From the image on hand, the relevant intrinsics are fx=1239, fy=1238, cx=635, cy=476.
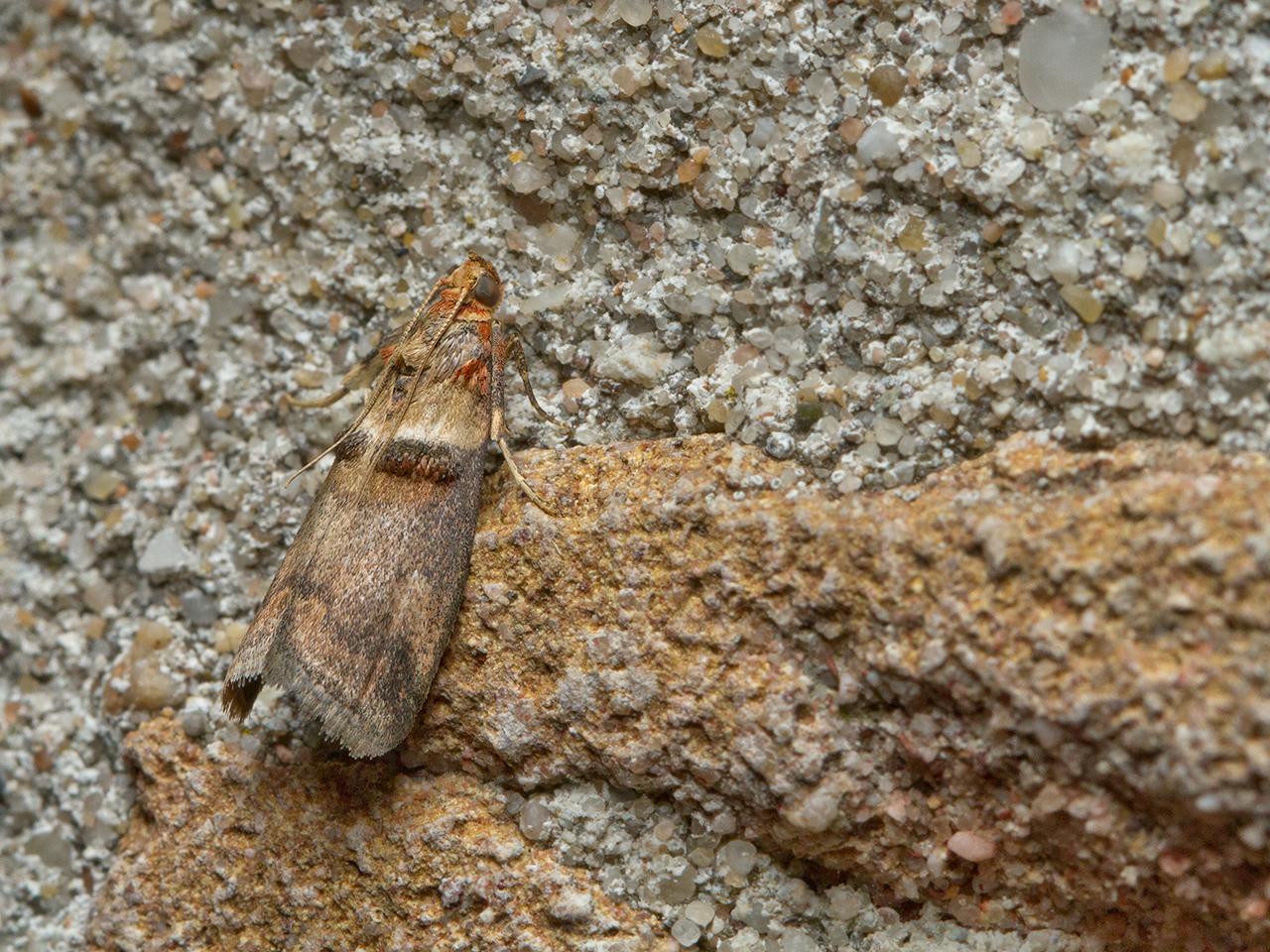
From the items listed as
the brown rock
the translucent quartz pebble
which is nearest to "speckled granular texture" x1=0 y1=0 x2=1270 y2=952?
the translucent quartz pebble

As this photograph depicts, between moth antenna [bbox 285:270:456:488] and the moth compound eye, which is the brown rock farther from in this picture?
the moth compound eye

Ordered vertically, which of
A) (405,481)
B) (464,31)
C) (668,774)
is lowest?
(668,774)

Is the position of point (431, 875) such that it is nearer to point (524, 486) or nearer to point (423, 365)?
point (524, 486)

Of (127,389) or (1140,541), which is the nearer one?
(1140,541)

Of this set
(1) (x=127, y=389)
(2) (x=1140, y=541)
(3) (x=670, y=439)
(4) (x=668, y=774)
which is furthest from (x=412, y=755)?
(2) (x=1140, y=541)

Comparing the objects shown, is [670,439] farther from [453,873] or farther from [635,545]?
[453,873]

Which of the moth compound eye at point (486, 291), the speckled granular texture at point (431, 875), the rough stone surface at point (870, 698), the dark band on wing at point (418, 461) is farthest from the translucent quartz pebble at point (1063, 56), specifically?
the speckled granular texture at point (431, 875)
